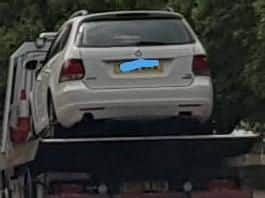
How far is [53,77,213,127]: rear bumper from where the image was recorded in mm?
9453

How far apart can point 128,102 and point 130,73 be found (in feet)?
0.98

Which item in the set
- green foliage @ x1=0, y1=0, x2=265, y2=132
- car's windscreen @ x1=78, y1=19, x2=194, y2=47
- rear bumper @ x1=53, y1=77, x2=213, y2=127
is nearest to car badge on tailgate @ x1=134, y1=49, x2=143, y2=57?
car's windscreen @ x1=78, y1=19, x2=194, y2=47

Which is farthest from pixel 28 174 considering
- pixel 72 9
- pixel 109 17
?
pixel 72 9

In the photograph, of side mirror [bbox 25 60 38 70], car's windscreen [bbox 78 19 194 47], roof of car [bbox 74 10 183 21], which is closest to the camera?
car's windscreen [bbox 78 19 194 47]

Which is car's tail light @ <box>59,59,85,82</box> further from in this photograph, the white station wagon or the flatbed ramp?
the flatbed ramp

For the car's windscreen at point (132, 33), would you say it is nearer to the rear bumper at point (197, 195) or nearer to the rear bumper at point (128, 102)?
the rear bumper at point (128, 102)

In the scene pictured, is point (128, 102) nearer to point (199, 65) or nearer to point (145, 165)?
point (145, 165)

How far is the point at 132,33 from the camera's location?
975 centimetres

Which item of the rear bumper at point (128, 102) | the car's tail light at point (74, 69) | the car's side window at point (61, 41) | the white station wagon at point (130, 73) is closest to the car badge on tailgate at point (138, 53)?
the white station wagon at point (130, 73)

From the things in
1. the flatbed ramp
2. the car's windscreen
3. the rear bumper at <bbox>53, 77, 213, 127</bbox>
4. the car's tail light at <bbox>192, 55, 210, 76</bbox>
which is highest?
the car's windscreen

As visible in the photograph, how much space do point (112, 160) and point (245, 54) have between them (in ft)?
22.5

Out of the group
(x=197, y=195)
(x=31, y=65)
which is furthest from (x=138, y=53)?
(x=31, y=65)

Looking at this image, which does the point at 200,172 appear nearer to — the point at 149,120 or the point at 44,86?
the point at 149,120

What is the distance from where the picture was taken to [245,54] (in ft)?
51.0
